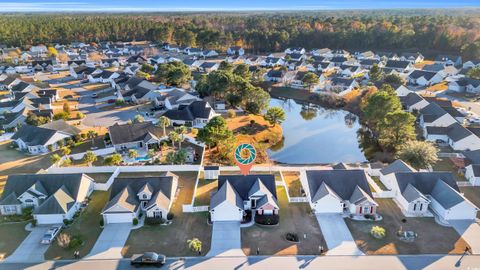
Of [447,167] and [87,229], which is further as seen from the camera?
[447,167]

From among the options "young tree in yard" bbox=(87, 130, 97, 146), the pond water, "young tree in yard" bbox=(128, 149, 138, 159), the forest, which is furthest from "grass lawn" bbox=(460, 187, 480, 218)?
the forest

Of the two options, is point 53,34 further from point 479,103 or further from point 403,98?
point 479,103

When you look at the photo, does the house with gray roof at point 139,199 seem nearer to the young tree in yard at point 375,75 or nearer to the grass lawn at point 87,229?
the grass lawn at point 87,229

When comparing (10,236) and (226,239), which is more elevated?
(226,239)

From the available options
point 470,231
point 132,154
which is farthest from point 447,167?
point 132,154

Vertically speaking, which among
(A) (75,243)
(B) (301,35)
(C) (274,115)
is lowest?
(A) (75,243)

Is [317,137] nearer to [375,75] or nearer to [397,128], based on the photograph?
[397,128]

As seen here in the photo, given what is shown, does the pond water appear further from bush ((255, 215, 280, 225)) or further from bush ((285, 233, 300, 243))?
bush ((285, 233, 300, 243))
